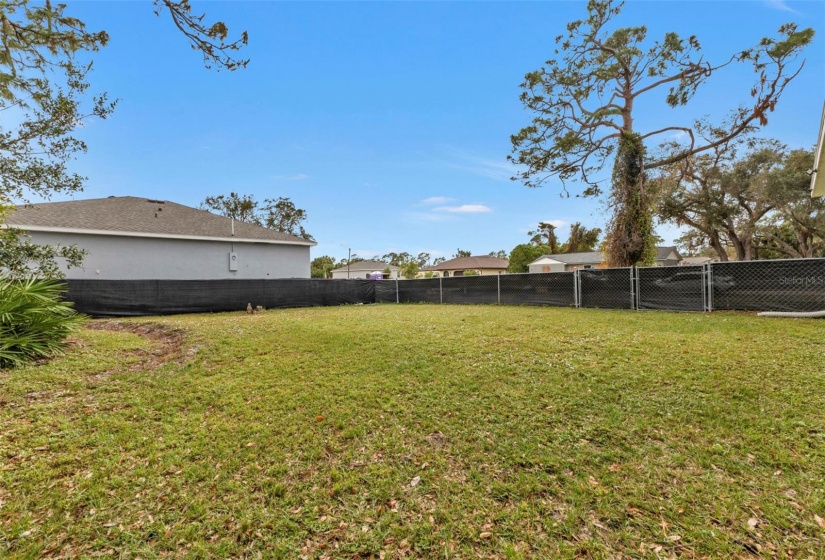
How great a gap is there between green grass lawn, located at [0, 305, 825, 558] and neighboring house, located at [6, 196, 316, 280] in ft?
33.3

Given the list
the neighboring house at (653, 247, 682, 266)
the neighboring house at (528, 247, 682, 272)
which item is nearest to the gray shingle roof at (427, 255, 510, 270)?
the neighboring house at (528, 247, 682, 272)

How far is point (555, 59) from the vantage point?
14188 millimetres

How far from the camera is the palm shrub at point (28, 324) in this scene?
427cm

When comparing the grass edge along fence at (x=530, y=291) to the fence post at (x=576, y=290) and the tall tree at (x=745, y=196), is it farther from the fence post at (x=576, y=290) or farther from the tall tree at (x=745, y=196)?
the tall tree at (x=745, y=196)

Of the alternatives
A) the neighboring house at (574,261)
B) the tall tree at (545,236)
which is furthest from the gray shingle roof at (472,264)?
the neighboring house at (574,261)

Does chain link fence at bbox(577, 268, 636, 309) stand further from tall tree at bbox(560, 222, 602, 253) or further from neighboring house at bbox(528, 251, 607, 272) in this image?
tall tree at bbox(560, 222, 602, 253)

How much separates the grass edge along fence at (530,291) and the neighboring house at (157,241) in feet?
8.43

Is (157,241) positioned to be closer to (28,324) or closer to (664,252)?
(28,324)

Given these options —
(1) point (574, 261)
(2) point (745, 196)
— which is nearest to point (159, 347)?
(2) point (745, 196)

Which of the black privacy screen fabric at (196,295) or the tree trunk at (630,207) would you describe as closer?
the black privacy screen fabric at (196,295)

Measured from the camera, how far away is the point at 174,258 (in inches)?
532

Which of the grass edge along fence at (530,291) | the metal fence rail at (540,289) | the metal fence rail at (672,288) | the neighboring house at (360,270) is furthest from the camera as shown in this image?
the neighboring house at (360,270)

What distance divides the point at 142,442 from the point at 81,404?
1.20 meters

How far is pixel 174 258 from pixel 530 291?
13.8 metres
